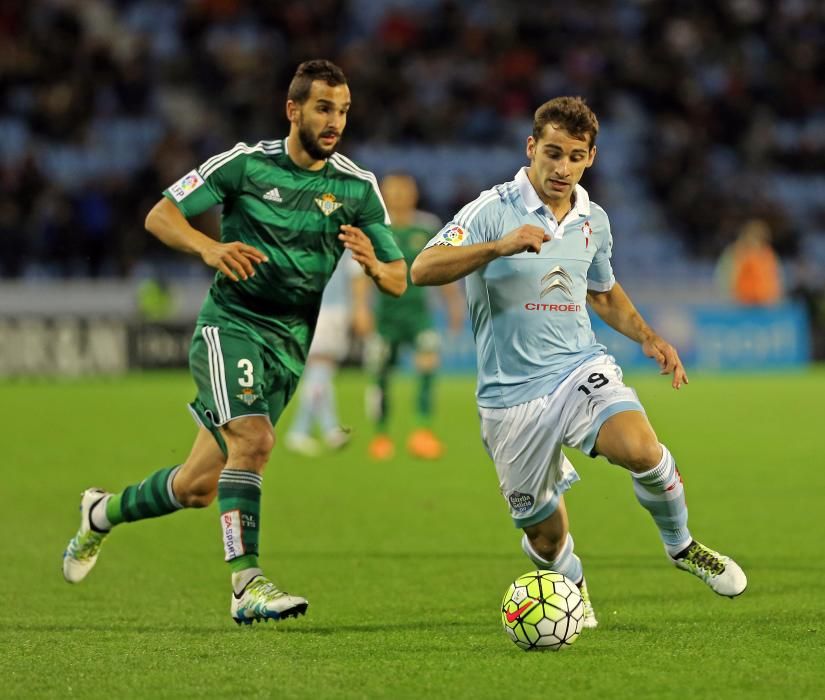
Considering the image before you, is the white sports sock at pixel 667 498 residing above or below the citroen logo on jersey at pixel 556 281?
below

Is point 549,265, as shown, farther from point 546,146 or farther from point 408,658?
point 408,658

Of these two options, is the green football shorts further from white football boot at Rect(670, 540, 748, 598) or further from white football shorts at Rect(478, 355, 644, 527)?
white football boot at Rect(670, 540, 748, 598)

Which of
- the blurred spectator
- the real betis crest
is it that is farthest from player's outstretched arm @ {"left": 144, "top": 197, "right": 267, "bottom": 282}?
the blurred spectator

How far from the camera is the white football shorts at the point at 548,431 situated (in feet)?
18.9

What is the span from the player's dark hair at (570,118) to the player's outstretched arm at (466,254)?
398mm

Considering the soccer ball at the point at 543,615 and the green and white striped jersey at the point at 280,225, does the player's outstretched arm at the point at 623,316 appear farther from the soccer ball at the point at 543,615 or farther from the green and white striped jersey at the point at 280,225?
the soccer ball at the point at 543,615

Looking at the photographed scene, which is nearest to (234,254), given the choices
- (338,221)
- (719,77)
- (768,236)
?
(338,221)

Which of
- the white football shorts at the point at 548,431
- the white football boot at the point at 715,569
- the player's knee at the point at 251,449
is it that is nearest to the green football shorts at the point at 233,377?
the player's knee at the point at 251,449

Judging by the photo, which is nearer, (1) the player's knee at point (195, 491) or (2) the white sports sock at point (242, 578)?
(2) the white sports sock at point (242, 578)

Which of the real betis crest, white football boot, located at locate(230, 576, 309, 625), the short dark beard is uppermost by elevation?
the short dark beard

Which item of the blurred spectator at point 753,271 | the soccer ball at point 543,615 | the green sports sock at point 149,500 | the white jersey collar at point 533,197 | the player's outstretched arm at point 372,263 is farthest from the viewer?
the blurred spectator at point 753,271

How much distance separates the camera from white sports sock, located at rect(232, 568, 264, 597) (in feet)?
19.6

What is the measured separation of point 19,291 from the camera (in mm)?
21641

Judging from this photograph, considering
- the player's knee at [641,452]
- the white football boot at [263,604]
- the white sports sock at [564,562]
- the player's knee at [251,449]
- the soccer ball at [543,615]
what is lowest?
the soccer ball at [543,615]
